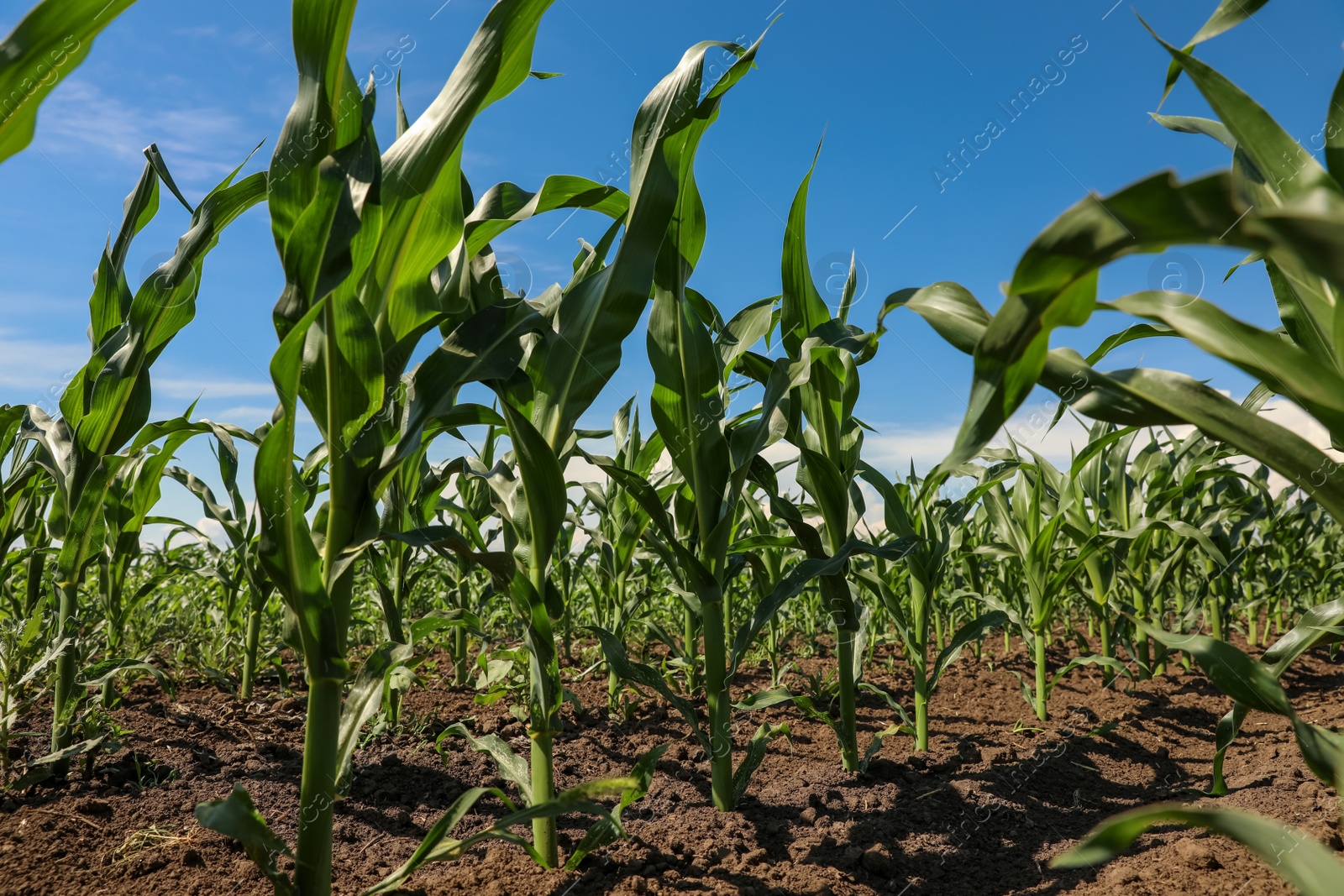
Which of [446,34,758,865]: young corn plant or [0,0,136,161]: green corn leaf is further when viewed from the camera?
[446,34,758,865]: young corn plant

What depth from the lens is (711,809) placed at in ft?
7.18

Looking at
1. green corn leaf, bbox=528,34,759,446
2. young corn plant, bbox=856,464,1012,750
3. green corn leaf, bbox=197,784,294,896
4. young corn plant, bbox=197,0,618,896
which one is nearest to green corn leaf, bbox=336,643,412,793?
young corn plant, bbox=197,0,618,896

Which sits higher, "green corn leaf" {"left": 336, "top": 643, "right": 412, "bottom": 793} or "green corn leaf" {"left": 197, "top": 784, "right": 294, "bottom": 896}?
"green corn leaf" {"left": 336, "top": 643, "right": 412, "bottom": 793}

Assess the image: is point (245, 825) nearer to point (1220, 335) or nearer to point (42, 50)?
point (42, 50)

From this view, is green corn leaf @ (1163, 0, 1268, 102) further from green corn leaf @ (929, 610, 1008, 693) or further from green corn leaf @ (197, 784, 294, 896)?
green corn leaf @ (197, 784, 294, 896)

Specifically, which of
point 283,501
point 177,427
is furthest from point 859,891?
point 177,427

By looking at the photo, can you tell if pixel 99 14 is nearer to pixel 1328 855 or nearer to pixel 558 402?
pixel 558 402

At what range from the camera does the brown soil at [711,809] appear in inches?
69.1

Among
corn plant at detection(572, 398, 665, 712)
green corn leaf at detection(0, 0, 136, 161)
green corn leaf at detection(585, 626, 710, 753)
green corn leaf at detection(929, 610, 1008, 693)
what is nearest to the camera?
green corn leaf at detection(0, 0, 136, 161)

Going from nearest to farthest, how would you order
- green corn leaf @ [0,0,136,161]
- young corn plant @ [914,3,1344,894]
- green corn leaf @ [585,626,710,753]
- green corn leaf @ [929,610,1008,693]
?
young corn plant @ [914,3,1344,894] → green corn leaf @ [0,0,136,161] → green corn leaf @ [585,626,710,753] → green corn leaf @ [929,610,1008,693]

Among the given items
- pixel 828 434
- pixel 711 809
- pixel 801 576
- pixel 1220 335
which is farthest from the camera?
pixel 828 434

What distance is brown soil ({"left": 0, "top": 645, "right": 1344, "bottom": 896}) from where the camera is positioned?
175 centimetres

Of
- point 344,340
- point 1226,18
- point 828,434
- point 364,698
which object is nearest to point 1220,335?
point 1226,18

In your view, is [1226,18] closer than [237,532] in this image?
Yes
